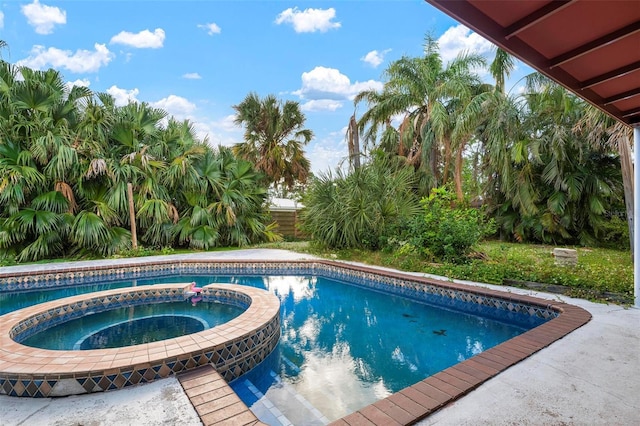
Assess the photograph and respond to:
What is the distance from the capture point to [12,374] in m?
2.46

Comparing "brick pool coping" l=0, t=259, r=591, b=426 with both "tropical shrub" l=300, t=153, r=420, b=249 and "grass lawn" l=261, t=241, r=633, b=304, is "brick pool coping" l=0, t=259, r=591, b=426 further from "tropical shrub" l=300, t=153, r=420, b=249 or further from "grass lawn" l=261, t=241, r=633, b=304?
"tropical shrub" l=300, t=153, r=420, b=249

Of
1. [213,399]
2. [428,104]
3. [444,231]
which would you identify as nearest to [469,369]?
[213,399]

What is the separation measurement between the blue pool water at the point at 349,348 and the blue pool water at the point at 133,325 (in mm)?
1108

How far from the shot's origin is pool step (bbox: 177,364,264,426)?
2035mm

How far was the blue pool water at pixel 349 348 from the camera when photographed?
2.76 m

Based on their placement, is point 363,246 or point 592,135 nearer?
point 592,135

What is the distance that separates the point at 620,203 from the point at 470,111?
504 centimetres

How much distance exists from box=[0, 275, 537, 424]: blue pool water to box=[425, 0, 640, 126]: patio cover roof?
8.84 feet

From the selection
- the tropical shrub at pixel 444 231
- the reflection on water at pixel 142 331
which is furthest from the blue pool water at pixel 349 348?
the tropical shrub at pixel 444 231

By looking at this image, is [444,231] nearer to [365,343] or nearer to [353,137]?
[365,343]

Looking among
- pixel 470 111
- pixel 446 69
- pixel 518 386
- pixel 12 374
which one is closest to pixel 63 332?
pixel 12 374

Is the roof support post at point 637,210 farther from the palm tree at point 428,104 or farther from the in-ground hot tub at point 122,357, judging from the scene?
the palm tree at point 428,104

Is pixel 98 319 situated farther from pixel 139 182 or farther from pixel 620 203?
pixel 620 203

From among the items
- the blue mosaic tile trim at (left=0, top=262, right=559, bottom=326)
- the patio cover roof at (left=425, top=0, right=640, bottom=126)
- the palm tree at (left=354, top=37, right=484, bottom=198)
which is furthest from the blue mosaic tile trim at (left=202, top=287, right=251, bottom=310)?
the palm tree at (left=354, top=37, right=484, bottom=198)
